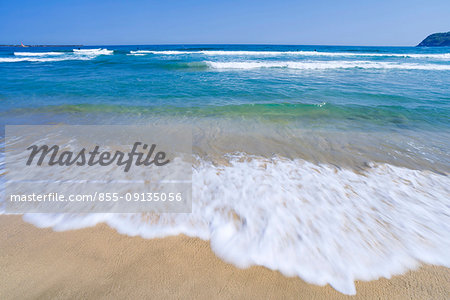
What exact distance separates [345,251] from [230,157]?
2.15 meters

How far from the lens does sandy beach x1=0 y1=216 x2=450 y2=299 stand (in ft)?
4.99

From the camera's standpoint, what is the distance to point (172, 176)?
3.00 m

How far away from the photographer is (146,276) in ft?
5.33

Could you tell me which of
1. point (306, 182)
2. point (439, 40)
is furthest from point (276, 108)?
point (439, 40)

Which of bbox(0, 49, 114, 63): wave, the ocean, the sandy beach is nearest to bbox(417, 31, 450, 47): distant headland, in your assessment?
the ocean

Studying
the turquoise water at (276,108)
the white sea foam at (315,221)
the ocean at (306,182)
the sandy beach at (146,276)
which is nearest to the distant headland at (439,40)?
the turquoise water at (276,108)

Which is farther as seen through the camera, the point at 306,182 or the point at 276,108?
the point at 276,108

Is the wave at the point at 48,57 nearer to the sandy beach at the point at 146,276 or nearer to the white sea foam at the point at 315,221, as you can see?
the sandy beach at the point at 146,276

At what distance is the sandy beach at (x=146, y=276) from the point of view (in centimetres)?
152

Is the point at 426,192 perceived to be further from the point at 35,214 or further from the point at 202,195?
the point at 35,214

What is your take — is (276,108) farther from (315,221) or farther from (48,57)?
(48,57)

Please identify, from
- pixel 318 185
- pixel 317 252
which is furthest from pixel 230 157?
pixel 317 252

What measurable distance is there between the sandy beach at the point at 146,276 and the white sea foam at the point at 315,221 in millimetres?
104

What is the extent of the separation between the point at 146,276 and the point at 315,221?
→ 1.74m
